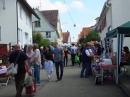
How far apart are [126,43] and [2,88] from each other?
1533cm

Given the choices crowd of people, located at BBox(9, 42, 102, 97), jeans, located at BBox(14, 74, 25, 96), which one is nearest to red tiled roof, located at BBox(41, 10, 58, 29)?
crowd of people, located at BBox(9, 42, 102, 97)

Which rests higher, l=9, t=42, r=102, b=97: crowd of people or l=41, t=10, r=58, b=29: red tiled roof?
l=41, t=10, r=58, b=29: red tiled roof

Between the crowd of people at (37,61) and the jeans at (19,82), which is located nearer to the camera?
the jeans at (19,82)

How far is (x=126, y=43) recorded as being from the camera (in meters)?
24.4

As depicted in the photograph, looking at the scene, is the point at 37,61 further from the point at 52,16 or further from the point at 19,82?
the point at 52,16

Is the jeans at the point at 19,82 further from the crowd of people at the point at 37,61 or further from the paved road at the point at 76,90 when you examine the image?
the paved road at the point at 76,90

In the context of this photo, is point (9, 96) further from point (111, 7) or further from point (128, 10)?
point (111, 7)

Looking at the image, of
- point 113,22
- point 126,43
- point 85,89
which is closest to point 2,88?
point 85,89

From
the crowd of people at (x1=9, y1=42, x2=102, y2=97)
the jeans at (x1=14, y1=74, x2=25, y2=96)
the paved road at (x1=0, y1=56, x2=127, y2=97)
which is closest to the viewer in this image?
the jeans at (x1=14, y1=74, x2=25, y2=96)

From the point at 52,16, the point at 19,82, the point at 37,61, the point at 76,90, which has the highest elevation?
the point at 52,16

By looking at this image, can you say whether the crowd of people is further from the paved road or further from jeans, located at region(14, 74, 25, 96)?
the paved road

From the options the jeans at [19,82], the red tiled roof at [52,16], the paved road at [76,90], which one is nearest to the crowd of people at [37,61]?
the jeans at [19,82]

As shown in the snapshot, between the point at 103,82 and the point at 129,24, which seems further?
the point at 103,82

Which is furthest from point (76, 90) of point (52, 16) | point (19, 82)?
point (52, 16)
